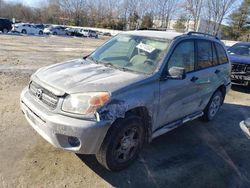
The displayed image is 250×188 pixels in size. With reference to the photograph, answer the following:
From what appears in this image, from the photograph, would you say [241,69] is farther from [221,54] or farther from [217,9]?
[217,9]

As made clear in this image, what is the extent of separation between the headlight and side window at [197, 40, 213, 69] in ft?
7.63

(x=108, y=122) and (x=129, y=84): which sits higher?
(x=129, y=84)

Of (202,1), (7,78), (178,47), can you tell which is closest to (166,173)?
(178,47)

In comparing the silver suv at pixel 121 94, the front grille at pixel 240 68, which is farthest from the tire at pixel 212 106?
the front grille at pixel 240 68

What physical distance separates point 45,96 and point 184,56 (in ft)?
7.58

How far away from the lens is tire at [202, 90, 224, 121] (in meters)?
5.82

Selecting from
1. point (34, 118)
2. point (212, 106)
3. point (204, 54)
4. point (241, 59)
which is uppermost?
point (204, 54)

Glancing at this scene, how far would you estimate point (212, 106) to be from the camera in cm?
597

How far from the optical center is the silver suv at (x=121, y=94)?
3.25 m

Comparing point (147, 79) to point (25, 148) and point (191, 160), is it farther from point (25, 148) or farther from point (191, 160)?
point (25, 148)

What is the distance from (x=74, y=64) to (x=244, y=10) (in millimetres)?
56304

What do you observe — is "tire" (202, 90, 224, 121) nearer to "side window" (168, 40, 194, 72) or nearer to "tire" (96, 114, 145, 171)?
"side window" (168, 40, 194, 72)

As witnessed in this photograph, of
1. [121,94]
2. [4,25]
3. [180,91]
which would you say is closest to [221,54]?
[180,91]

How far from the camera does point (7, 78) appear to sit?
27.1ft
